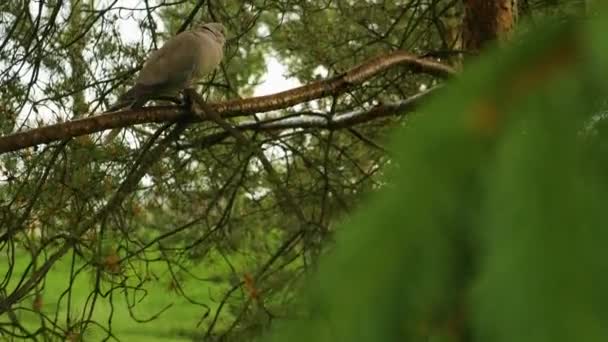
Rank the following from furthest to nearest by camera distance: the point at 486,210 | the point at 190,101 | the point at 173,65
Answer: the point at 173,65, the point at 190,101, the point at 486,210

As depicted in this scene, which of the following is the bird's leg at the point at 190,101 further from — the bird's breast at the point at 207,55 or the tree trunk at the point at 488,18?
the tree trunk at the point at 488,18

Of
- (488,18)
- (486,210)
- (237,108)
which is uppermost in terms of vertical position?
(488,18)

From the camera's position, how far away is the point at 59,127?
1.34m

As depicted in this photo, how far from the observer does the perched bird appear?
1602 mm

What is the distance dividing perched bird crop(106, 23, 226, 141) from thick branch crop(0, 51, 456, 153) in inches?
6.2

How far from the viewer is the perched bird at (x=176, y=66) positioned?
5.25 feet

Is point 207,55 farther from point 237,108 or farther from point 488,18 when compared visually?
point 488,18

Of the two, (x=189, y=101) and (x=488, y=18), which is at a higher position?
(x=488, y=18)

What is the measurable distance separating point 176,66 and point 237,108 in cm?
27

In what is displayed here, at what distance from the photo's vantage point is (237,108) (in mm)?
1489

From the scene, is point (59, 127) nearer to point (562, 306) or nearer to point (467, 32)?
point (467, 32)

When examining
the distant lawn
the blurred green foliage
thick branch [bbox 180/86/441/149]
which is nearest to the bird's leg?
thick branch [bbox 180/86/441/149]

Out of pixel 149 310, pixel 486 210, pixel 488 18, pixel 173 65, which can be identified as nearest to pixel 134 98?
pixel 173 65

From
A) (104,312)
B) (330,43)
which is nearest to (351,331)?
(330,43)
